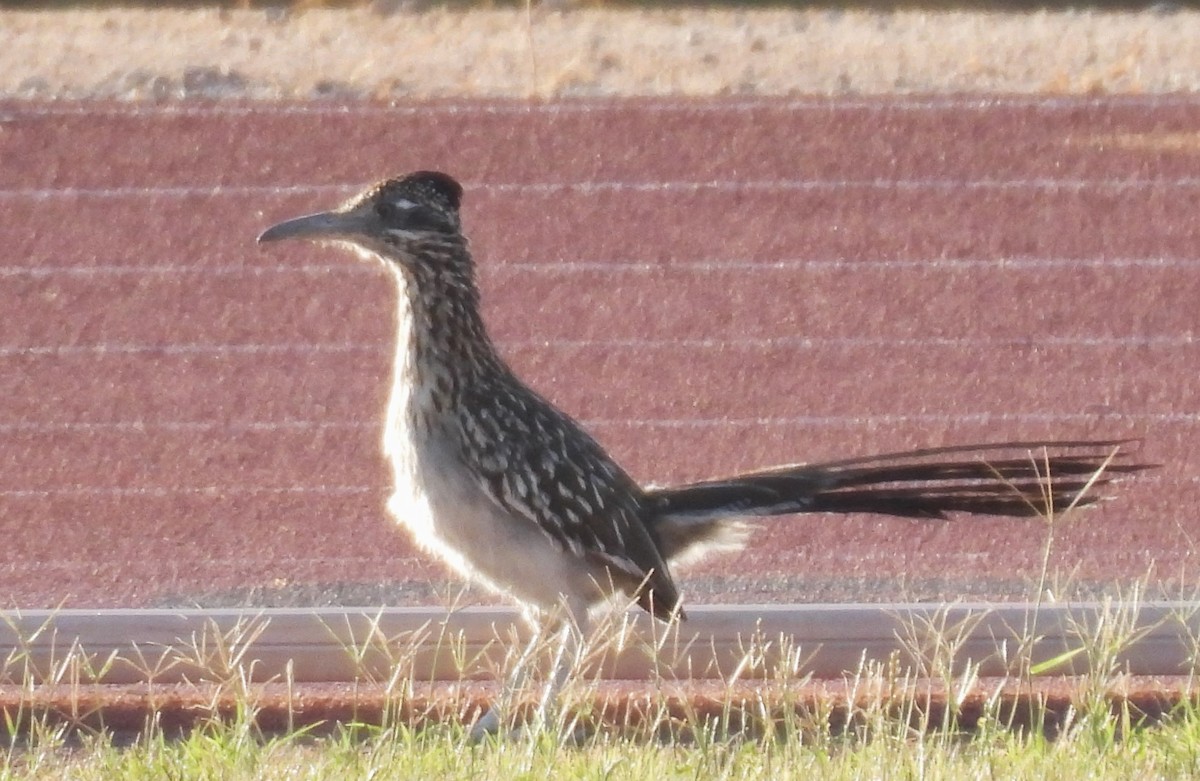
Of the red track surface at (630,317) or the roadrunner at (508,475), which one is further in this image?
the red track surface at (630,317)

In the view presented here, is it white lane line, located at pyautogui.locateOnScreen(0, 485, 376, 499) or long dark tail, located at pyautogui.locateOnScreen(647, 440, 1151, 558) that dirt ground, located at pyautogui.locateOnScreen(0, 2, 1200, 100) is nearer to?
white lane line, located at pyautogui.locateOnScreen(0, 485, 376, 499)

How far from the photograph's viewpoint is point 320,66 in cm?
1889

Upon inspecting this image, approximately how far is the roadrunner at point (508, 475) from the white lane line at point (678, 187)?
833 centimetres

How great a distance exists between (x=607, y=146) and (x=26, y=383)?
17.3 ft

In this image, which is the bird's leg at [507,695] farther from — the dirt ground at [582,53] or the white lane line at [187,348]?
the dirt ground at [582,53]

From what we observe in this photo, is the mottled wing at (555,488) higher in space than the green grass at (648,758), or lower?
higher

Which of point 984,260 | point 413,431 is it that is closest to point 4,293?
point 984,260

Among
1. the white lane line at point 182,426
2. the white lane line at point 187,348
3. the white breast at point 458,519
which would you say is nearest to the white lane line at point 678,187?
the white lane line at point 187,348

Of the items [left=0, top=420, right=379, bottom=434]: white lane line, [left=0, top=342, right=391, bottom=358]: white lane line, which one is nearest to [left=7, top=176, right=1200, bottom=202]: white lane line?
[left=0, top=342, right=391, bottom=358]: white lane line

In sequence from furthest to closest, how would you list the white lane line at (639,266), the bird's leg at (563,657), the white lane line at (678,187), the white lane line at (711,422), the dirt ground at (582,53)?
the dirt ground at (582,53) → the white lane line at (678,187) → the white lane line at (639,266) → the white lane line at (711,422) → the bird's leg at (563,657)

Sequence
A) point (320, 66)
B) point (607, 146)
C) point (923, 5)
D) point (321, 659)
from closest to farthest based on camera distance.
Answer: point (321, 659) → point (607, 146) → point (320, 66) → point (923, 5)

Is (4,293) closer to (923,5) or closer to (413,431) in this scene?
(413,431)

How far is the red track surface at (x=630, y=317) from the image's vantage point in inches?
310

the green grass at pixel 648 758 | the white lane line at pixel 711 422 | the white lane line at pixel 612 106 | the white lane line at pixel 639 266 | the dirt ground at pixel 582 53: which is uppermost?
the dirt ground at pixel 582 53
